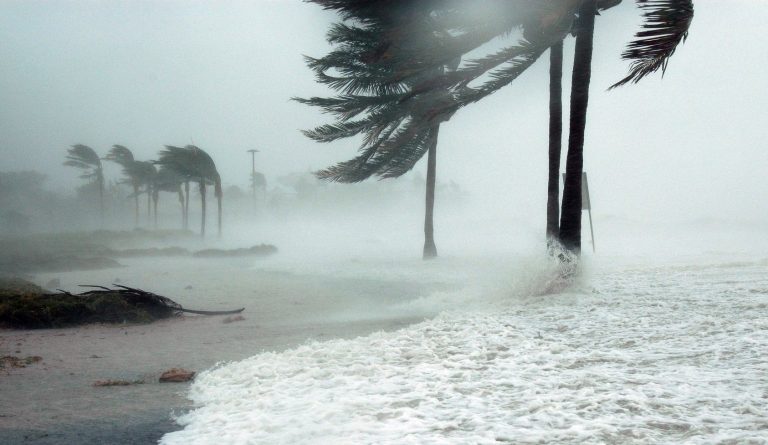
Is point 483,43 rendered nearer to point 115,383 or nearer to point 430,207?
point 115,383

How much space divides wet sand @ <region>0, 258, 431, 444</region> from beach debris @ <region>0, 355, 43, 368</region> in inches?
3.4

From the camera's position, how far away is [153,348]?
6.20 m

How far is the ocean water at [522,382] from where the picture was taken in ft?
8.87

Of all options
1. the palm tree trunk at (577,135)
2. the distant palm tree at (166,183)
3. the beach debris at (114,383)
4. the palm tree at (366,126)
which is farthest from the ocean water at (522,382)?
the distant palm tree at (166,183)

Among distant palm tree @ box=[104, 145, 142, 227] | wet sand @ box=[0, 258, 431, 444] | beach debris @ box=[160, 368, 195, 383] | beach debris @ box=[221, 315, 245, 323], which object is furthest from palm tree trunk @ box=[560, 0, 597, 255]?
distant palm tree @ box=[104, 145, 142, 227]

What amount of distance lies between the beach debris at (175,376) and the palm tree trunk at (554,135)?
308 inches

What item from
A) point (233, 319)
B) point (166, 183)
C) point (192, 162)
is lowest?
point (233, 319)

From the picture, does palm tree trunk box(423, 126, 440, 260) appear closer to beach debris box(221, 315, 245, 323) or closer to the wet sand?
the wet sand

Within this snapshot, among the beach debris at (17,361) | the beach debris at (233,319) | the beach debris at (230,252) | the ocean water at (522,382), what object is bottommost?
the beach debris at (230,252)

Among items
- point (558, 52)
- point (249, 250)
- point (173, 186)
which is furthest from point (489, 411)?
point (173, 186)

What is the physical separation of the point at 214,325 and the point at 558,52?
8.65 m

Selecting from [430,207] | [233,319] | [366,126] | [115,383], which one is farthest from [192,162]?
[115,383]

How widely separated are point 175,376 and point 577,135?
6695mm

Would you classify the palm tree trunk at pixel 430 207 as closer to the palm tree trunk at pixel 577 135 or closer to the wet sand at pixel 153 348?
the wet sand at pixel 153 348
